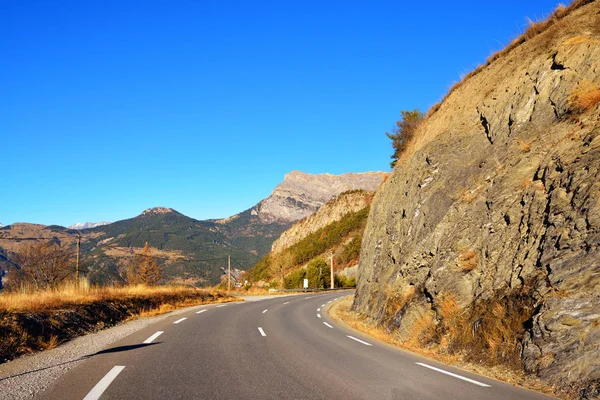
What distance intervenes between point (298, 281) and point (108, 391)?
60.7 m

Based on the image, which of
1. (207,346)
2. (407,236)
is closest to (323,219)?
(407,236)

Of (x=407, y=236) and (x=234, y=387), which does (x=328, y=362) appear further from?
(x=407, y=236)

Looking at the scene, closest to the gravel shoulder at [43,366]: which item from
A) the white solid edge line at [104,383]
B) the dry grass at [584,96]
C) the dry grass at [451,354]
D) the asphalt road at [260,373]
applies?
the asphalt road at [260,373]

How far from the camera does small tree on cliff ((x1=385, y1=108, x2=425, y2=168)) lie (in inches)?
1072

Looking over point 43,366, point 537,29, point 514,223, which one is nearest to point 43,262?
point 43,366

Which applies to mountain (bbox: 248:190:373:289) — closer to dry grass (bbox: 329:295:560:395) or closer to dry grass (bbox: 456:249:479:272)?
dry grass (bbox: 329:295:560:395)

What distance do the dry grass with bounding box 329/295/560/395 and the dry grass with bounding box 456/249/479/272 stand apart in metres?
0.95

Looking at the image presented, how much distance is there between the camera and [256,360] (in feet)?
27.6

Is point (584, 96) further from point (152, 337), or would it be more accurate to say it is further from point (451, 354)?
point (152, 337)

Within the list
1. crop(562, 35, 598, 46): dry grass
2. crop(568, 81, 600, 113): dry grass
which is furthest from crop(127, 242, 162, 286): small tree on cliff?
crop(568, 81, 600, 113): dry grass

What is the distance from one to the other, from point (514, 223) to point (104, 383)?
32.5 ft

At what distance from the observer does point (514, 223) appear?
10.6 m

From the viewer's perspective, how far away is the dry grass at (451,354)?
23.9ft

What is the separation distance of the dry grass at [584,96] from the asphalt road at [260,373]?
7.74 meters
